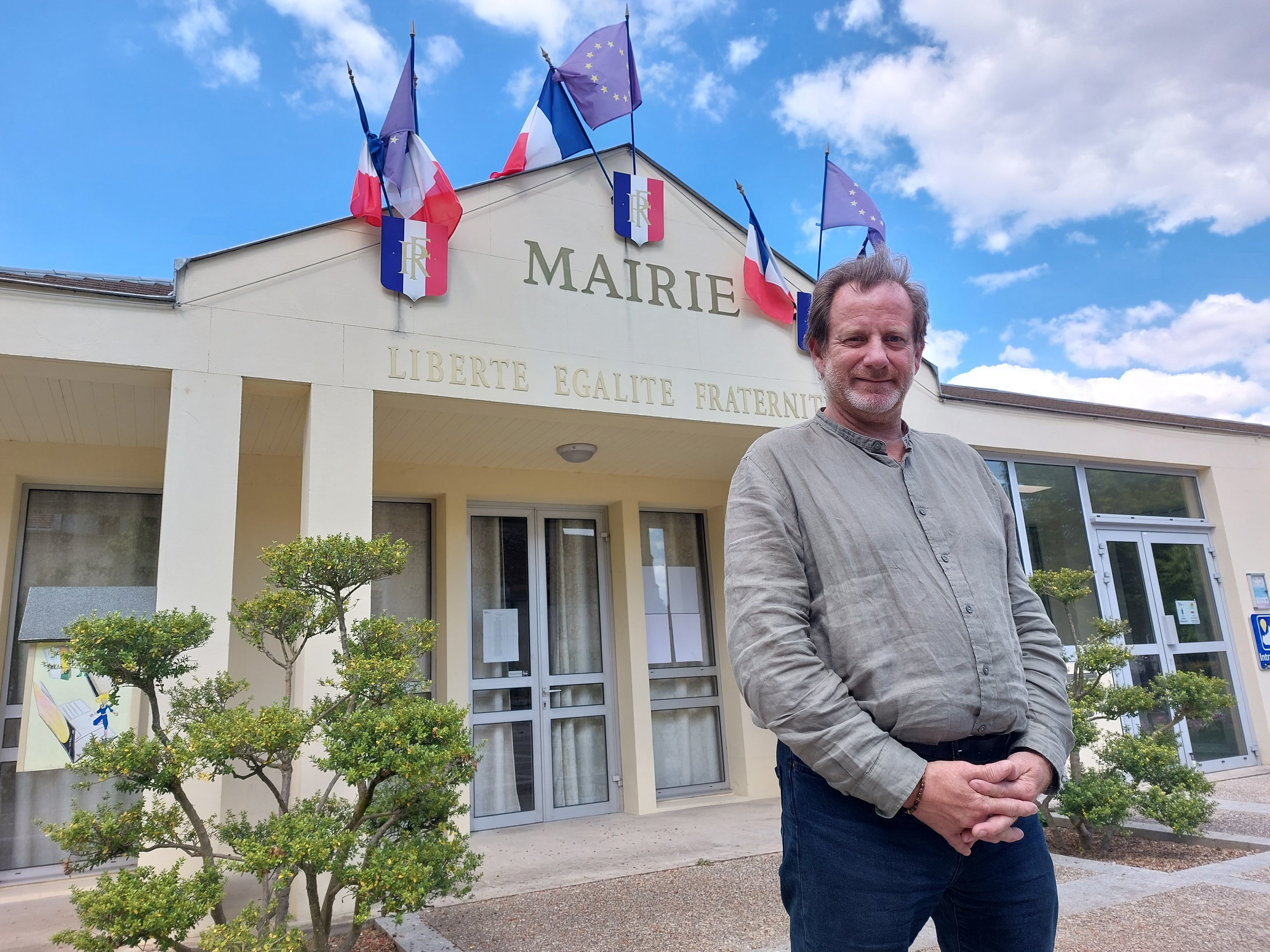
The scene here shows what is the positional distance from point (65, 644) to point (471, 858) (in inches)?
149

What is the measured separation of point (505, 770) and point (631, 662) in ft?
4.29

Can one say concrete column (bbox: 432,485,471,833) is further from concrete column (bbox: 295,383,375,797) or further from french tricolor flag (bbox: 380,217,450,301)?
french tricolor flag (bbox: 380,217,450,301)

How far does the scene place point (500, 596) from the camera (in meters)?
6.54

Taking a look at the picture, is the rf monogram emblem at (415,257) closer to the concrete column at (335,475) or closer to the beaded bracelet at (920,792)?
the concrete column at (335,475)

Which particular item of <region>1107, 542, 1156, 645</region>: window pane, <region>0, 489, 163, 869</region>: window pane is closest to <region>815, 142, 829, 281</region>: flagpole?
<region>1107, 542, 1156, 645</region>: window pane

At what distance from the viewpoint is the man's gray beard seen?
4.88 ft

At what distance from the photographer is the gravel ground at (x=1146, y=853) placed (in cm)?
439

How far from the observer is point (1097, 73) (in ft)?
25.3

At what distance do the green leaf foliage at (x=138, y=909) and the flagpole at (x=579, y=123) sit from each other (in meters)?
4.61

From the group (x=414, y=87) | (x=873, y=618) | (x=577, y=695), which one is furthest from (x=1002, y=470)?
(x=873, y=618)

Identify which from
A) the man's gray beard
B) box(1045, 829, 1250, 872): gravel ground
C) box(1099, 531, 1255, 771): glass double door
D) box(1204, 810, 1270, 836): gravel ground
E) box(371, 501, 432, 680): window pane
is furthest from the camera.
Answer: box(1099, 531, 1255, 771): glass double door

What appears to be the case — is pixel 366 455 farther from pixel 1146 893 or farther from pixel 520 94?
pixel 1146 893

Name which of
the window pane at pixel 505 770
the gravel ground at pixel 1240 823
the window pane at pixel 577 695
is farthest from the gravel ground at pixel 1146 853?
the window pane at pixel 505 770

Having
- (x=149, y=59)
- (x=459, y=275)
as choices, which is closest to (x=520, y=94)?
(x=459, y=275)
